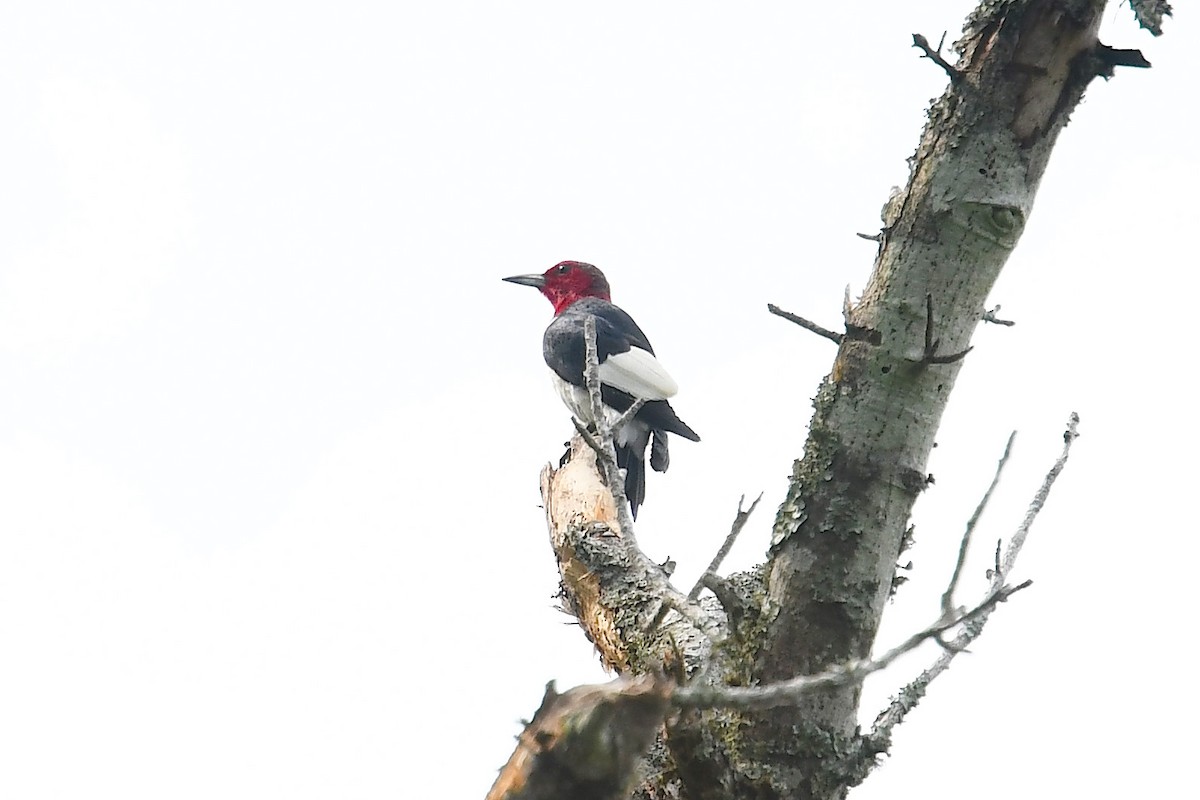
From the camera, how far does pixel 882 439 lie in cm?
258

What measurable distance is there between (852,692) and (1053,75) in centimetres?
121

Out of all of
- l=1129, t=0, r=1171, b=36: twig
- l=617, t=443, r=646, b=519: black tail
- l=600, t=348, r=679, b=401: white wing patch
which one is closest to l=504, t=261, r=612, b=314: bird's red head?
l=600, t=348, r=679, b=401: white wing patch

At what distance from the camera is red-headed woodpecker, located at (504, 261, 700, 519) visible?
6.50 meters

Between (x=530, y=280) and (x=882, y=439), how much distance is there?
→ 605cm

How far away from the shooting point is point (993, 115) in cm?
244

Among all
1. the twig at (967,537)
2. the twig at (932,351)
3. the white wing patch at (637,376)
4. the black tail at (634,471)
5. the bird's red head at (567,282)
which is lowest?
the twig at (967,537)

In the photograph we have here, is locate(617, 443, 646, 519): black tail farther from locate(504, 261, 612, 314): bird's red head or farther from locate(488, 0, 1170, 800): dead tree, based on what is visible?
locate(488, 0, 1170, 800): dead tree

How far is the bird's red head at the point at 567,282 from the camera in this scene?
844 cm

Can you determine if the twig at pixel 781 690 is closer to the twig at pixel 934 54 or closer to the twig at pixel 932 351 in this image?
the twig at pixel 932 351

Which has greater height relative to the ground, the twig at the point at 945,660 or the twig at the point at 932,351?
the twig at the point at 932,351

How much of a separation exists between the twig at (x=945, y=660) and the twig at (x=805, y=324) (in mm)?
527

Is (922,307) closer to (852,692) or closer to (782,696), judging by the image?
(852,692)

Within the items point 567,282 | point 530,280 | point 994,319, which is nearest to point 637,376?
point 567,282

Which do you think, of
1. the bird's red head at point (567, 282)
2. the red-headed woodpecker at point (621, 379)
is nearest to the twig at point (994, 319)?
the red-headed woodpecker at point (621, 379)
